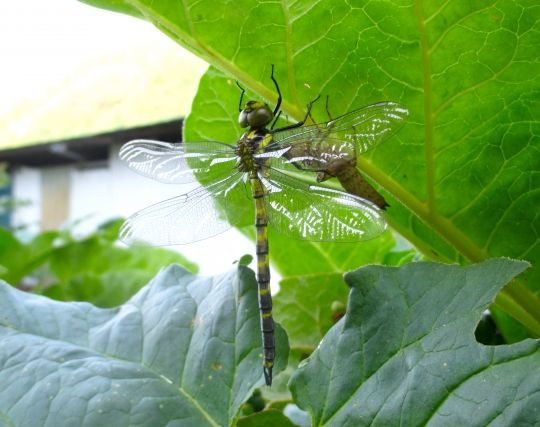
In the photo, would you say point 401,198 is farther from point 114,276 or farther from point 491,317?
point 114,276

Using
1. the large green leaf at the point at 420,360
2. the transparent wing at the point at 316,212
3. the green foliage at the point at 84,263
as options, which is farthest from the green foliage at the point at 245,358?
the green foliage at the point at 84,263

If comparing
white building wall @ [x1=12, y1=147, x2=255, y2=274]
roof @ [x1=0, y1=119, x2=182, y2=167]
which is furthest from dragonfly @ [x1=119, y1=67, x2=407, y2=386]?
white building wall @ [x1=12, y1=147, x2=255, y2=274]

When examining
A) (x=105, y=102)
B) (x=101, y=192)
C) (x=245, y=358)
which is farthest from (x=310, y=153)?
(x=101, y=192)

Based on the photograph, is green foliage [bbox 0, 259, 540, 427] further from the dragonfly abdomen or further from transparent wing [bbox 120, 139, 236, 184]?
transparent wing [bbox 120, 139, 236, 184]

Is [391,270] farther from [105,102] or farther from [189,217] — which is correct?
[105,102]

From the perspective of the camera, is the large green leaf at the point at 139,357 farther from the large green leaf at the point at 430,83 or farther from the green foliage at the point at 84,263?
the green foliage at the point at 84,263

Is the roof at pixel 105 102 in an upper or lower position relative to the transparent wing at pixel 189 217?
upper

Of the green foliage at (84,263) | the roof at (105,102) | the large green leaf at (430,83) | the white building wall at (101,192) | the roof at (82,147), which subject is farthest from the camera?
the white building wall at (101,192)

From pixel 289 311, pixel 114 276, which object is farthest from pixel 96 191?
pixel 289 311
